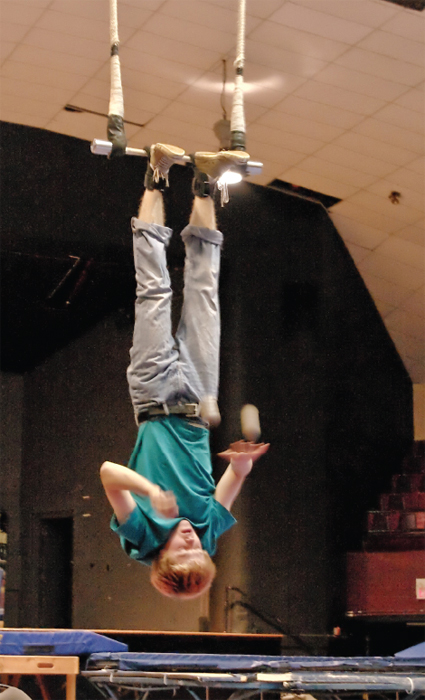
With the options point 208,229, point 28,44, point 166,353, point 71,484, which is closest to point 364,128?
point 28,44

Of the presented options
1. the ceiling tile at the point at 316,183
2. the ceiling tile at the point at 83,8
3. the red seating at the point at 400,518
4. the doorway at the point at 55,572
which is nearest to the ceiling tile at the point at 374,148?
the ceiling tile at the point at 316,183

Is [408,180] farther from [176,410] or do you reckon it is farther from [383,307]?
[176,410]

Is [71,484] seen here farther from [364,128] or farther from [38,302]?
[364,128]

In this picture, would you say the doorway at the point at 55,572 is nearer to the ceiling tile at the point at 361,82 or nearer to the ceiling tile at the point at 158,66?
the ceiling tile at the point at 158,66

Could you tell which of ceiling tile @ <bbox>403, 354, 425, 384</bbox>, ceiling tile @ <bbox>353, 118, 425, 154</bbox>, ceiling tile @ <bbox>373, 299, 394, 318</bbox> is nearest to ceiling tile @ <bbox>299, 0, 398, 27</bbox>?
ceiling tile @ <bbox>353, 118, 425, 154</bbox>

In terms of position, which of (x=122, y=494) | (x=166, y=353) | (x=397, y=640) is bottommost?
(x=397, y=640)

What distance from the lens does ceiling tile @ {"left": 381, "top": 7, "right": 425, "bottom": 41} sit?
5863mm

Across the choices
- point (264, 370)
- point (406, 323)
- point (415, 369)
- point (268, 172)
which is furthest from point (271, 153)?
point (415, 369)

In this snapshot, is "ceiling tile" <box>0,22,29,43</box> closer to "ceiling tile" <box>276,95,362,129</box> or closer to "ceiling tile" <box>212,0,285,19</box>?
"ceiling tile" <box>212,0,285,19</box>

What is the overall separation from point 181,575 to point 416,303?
5.93m

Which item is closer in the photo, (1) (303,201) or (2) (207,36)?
(2) (207,36)

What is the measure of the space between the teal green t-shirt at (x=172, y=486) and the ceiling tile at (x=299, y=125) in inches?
147

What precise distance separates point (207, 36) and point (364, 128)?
1552mm

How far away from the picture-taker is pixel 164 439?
399cm
